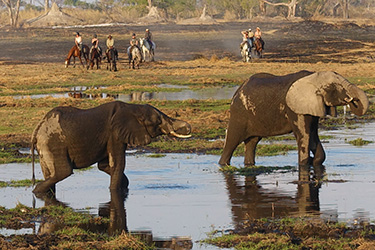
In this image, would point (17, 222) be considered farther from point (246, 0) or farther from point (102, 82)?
point (246, 0)

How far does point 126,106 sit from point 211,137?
18.9ft

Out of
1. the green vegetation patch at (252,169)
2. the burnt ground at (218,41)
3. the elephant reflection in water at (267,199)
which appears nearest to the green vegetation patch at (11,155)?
the green vegetation patch at (252,169)

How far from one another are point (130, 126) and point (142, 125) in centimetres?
17

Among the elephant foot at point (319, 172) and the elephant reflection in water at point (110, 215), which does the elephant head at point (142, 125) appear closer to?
the elephant reflection in water at point (110, 215)

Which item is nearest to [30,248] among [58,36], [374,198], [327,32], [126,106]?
[126,106]

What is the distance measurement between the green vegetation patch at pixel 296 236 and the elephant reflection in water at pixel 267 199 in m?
0.44

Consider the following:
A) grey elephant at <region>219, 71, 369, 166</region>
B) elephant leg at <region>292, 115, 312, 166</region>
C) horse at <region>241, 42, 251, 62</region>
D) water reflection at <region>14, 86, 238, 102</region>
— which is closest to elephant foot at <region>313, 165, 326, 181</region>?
grey elephant at <region>219, 71, 369, 166</region>

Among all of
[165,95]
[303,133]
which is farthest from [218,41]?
[303,133]

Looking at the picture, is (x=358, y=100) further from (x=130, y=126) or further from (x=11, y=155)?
(x=11, y=155)

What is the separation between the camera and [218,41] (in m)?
61.1

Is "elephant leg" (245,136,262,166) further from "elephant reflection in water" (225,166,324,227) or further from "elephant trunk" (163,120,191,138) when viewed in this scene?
"elephant trunk" (163,120,191,138)

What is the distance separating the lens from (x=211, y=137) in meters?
16.6

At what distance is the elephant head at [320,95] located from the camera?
12.4 m

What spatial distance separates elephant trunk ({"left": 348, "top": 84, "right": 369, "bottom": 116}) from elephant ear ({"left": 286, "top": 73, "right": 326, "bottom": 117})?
42cm
